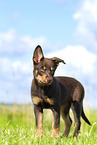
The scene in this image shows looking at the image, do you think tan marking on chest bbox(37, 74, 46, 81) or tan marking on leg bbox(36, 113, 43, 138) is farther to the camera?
tan marking on leg bbox(36, 113, 43, 138)

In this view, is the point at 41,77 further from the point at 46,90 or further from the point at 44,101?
the point at 44,101

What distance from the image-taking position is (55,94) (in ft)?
17.4

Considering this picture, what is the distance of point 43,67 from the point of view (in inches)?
193

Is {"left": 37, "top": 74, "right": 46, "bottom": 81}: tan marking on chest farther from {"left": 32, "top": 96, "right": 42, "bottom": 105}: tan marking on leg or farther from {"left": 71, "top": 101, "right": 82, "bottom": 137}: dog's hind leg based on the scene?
{"left": 71, "top": 101, "right": 82, "bottom": 137}: dog's hind leg

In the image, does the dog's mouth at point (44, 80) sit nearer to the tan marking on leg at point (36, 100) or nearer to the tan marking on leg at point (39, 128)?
the tan marking on leg at point (36, 100)

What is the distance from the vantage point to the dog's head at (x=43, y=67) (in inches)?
188

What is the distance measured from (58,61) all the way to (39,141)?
1664mm

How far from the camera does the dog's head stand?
478 cm

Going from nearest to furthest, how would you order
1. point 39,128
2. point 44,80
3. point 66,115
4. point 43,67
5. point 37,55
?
1. point 44,80
2. point 43,67
3. point 37,55
4. point 39,128
5. point 66,115

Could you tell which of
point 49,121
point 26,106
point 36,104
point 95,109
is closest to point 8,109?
point 26,106

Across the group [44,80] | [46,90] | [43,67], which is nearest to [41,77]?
[44,80]

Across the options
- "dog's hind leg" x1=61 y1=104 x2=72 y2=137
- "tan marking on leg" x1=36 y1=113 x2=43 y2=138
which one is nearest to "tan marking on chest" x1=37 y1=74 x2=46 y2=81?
"tan marking on leg" x1=36 y1=113 x2=43 y2=138

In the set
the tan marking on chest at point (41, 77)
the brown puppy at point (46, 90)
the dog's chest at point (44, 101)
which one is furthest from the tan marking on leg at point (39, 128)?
the tan marking on chest at point (41, 77)

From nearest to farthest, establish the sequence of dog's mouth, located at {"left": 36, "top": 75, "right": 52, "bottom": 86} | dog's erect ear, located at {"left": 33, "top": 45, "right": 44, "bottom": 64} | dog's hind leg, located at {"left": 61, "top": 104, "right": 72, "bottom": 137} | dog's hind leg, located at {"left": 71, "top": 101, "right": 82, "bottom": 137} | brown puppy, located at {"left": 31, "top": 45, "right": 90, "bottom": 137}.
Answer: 1. dog's mouth, located at {"left": 36, "top": 75, "right": 52, "bottom": 86}
2. brown puppy, located at {"left": 31, "top": 45, "right": 90, "bottom": 137}
3. dog's erect ear, located at {"left": 33, "top": 45, "right": 44, "bottom": 64}
4. dog's hind leg, located at {"left": 71, "top": 101, "right": 82, "bottom": 137}
5. dog's hind leg, located at {"left": 61, "top": 104, "right": 72, "bottom": 137}
